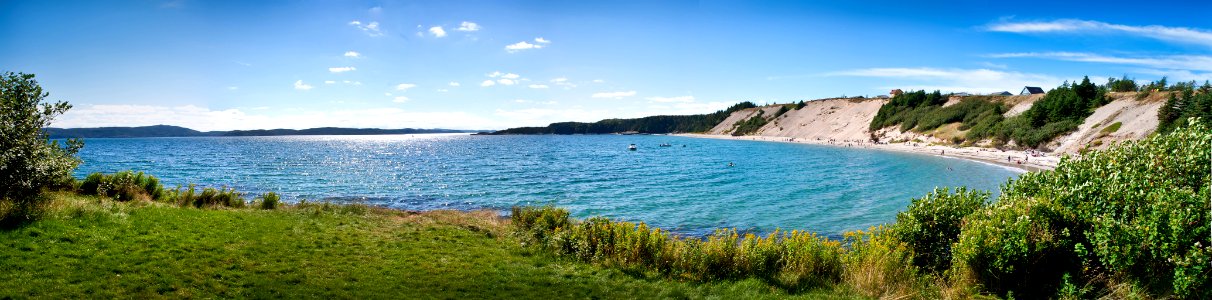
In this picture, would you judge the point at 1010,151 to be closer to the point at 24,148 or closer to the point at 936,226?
the point at 936,226

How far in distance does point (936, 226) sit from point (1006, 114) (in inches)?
4658

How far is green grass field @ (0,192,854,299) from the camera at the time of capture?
1222 centimetres

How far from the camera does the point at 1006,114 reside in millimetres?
108312

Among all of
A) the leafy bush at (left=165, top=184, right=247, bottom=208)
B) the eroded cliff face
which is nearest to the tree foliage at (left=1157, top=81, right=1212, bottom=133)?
the eroded cliff face

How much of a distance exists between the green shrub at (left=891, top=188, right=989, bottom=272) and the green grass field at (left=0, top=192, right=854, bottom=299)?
125 inches

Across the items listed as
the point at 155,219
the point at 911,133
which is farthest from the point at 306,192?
the point at 911,133

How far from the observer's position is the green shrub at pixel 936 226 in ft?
47.9

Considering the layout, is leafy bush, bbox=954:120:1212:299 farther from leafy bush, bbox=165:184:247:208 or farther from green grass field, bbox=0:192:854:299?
leafy bush, bbox=165:184:247:208

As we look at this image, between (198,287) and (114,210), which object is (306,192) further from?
(198,287)

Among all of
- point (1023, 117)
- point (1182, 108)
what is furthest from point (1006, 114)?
point (1182, 108)

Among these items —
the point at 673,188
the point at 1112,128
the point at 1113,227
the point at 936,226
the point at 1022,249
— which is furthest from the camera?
the point at 1112,128

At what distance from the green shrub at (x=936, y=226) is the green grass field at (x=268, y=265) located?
317 cm

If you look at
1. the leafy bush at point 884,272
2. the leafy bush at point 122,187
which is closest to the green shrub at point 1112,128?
the leafy bush at point 884,272

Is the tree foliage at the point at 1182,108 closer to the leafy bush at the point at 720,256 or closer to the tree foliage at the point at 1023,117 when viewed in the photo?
the tree foliage at the point at 1023,117
